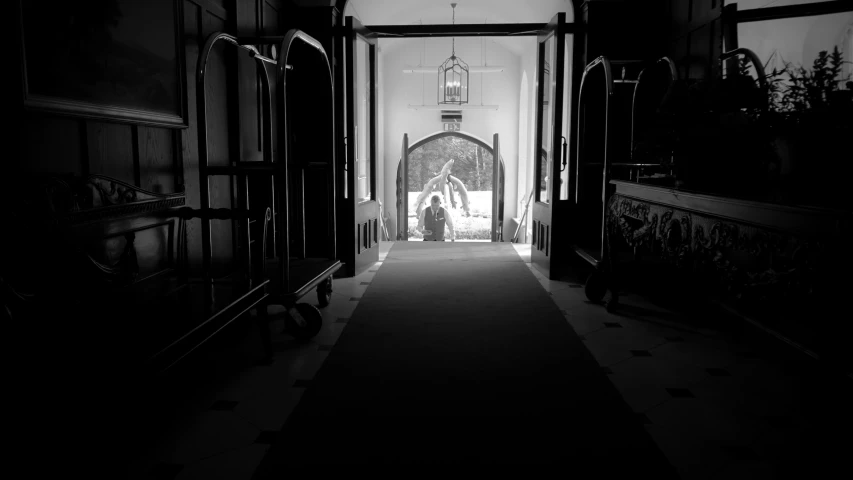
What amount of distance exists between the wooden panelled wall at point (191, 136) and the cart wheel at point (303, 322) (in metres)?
0.68

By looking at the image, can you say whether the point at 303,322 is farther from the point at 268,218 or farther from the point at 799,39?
the point at 799,39

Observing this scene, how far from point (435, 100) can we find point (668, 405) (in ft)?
35.6

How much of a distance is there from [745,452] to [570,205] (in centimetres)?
351

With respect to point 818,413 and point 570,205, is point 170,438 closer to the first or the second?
point 818,413

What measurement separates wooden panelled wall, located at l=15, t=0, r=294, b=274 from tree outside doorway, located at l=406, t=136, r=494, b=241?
12978mm

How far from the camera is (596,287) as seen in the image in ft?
15.1

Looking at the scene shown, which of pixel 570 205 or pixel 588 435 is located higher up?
pixel 570 205

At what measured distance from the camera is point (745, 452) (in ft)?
7.20

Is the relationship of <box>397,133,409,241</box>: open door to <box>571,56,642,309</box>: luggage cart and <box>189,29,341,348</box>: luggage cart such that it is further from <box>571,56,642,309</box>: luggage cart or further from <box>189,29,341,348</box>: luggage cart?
<box>189,29,341,348</box>: luggage cart

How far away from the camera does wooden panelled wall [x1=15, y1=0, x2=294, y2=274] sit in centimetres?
239

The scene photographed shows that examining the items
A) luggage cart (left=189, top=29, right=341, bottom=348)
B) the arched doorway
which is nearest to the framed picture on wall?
luggage cart (left=189, top=29, right=341, bottom=348)

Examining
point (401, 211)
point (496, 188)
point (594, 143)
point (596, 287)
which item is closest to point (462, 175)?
point (401, 211)

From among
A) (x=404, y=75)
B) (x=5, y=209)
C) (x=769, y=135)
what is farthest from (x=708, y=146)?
(x=404, y=75)

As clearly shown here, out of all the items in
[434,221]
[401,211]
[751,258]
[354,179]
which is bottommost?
[434,221]
